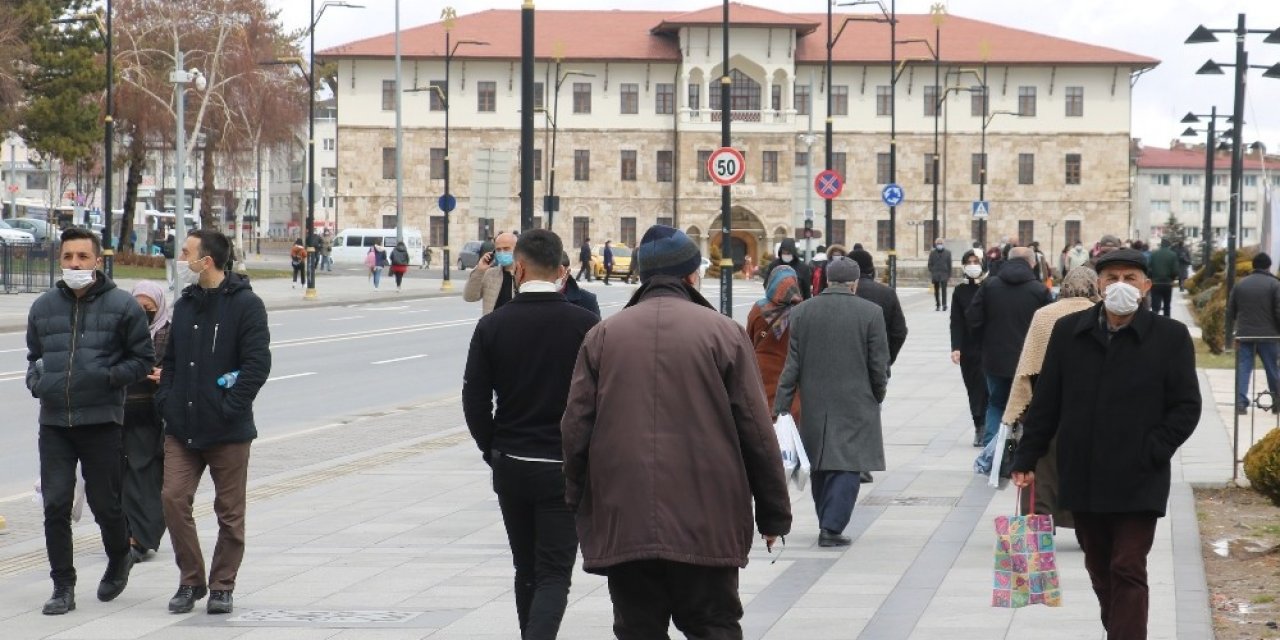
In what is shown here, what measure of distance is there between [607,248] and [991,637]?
5947cm

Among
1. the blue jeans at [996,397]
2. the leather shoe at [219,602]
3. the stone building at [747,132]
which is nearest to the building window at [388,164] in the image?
the stone building at [747,132]

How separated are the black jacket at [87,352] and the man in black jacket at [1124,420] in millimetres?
4227

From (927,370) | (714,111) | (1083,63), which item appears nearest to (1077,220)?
(1083,63)

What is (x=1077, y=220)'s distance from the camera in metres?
92.8

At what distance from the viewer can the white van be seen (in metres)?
84.6

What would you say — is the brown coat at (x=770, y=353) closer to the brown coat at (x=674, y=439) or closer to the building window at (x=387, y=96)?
the brown coat at (x=674, y=439)

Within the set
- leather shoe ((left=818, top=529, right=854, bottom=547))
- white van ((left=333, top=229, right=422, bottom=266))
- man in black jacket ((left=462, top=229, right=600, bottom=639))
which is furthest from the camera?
white van ((left=333, top=229, right=422, bottom=266))

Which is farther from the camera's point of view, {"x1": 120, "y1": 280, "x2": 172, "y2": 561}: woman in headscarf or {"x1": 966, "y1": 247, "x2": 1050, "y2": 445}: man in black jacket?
{"x1": 966, "y1": 247, "x2": 1050, "y2": 445}: man in black jacket

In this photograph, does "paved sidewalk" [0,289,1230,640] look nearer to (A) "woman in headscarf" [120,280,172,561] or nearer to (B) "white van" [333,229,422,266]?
(A) "woman in headscarf" [120,280,172,561]

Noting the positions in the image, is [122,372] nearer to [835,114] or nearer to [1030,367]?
[1030,367]

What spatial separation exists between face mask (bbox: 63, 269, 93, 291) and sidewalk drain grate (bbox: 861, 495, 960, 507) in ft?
18.5

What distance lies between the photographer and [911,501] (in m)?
12.6

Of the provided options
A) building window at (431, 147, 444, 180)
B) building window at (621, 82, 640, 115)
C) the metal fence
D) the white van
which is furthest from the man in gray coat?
building window at (621, 82, 640, 115)

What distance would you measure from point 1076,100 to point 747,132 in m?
16.0
